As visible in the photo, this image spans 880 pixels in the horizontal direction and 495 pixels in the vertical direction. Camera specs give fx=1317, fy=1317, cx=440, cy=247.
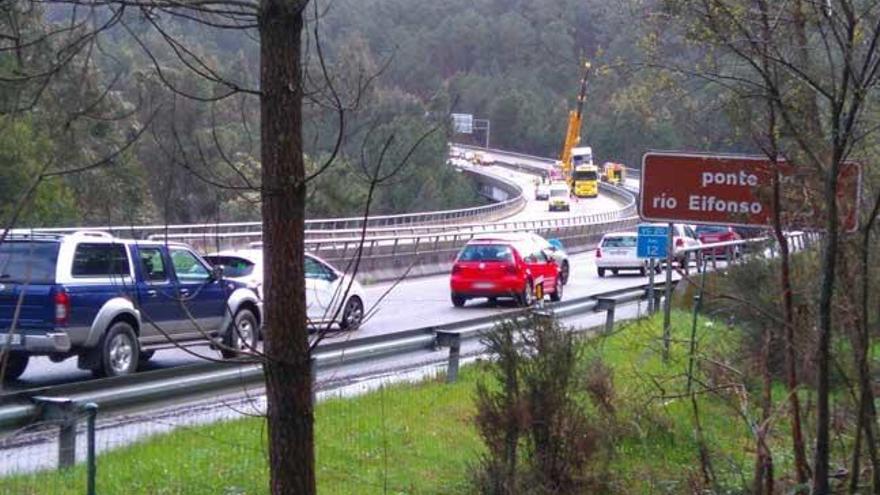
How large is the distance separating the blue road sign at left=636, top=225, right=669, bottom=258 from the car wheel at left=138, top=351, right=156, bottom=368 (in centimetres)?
912

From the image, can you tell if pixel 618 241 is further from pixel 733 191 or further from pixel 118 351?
pixel 733 191

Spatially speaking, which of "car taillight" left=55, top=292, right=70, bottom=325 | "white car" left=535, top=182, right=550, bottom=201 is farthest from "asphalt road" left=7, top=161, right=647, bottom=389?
"white car" left=535, top=182, right=550, bottom=201

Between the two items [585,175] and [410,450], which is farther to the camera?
[585,175]

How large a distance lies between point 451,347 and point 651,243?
921 centimetres

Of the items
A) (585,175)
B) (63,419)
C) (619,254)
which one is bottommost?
(63,419)

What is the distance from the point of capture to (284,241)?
4621 millimetres

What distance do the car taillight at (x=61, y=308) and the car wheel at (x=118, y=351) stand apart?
639mm

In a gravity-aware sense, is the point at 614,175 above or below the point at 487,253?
above

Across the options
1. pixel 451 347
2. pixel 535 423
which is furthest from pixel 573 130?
pixel 535 423

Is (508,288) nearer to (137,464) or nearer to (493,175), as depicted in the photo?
(137,464)

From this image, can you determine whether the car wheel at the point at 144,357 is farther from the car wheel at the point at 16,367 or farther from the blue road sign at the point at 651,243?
the blue road sign at the point at 651,243

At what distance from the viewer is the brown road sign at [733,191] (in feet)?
24.9

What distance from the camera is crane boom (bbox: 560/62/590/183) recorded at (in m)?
17.4

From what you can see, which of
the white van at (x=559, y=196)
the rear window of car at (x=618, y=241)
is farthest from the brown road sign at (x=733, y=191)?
the white van at (x=559, y=196)
